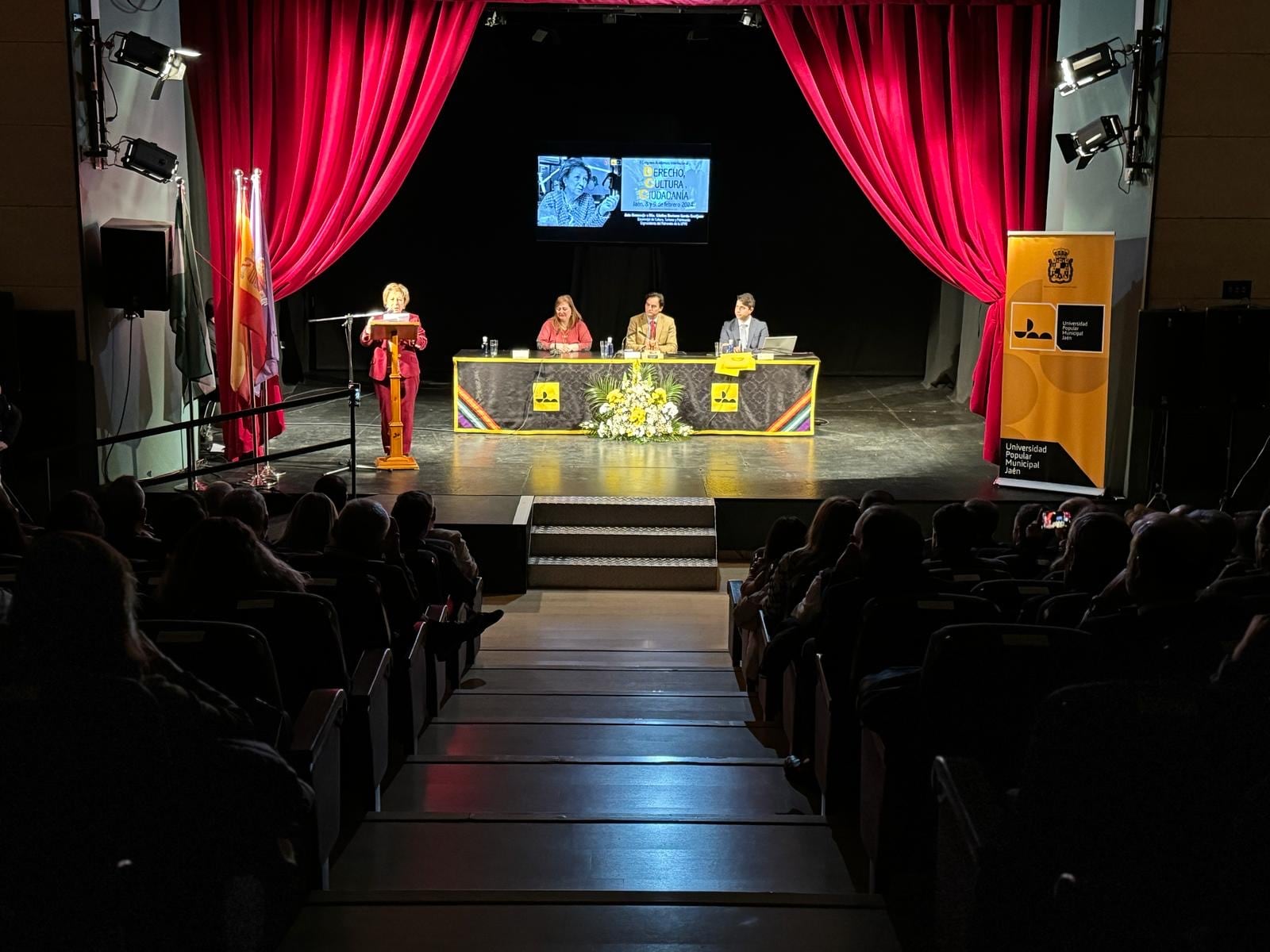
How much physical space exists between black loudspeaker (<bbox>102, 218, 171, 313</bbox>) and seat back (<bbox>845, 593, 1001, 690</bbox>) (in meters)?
5.53

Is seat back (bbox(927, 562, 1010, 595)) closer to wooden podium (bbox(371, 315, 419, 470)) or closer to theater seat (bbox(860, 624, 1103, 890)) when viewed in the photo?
theater seat (bbox(860, 624, 1103, 890))

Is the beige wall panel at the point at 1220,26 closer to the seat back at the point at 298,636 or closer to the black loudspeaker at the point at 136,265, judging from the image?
the black loudspeaker at the point at 136,265

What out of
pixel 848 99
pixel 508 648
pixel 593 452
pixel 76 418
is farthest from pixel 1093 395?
pixel 76 418

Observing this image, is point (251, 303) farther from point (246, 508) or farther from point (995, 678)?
point (995, 678)

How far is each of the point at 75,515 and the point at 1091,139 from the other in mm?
6082

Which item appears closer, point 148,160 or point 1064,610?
point 1064,610

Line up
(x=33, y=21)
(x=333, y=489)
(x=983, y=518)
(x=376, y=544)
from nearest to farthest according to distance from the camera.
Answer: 1. (x=376, y=544)
2. (x=983, y=518)
3. (x=333, y=489)
4. (x=33, y=21)

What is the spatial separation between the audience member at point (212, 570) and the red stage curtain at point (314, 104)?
570cm

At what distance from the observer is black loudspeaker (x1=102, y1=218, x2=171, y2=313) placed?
25.0ft

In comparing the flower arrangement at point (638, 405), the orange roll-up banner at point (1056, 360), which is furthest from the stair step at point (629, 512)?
the flower arrangement at point (638, 405)

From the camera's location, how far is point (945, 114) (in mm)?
9266

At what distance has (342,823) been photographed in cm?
361

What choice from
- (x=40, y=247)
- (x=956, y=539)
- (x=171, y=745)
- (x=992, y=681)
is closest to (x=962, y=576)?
(x=956, y=539)

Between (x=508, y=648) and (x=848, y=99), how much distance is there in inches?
189
